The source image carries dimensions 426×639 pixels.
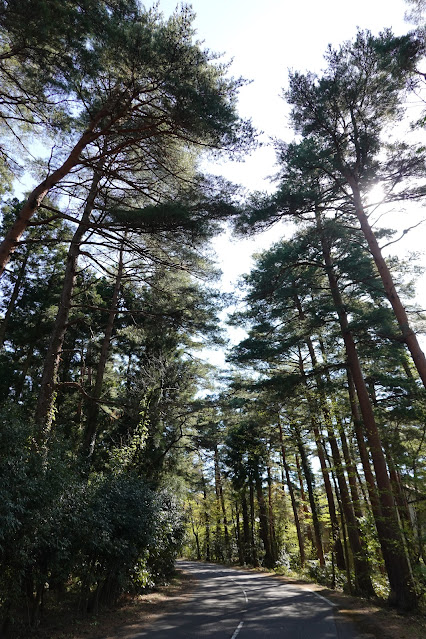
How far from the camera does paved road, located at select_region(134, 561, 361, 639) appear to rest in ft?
22.3

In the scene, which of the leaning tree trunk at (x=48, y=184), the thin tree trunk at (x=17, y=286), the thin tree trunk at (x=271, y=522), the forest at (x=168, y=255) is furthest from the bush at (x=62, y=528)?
the thin tree trunk at (x=271, y=522)

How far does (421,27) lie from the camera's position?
827 cm

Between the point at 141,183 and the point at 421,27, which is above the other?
the point at 421,27

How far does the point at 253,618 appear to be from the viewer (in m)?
8.25

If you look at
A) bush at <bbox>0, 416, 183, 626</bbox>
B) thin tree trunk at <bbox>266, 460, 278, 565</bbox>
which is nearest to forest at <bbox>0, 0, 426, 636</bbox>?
bush at <bbox>0, 416, 183, 626</bbox>

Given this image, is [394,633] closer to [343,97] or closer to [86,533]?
[86,533]

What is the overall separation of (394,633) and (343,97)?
12.1 meters

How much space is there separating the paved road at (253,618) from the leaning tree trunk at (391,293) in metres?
5.44

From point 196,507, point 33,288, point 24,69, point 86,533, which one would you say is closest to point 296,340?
point 86,533

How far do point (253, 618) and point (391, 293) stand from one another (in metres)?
8.20

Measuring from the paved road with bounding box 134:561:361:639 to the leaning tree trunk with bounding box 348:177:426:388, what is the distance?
544cm

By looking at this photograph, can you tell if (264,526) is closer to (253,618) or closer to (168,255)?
(253,618)

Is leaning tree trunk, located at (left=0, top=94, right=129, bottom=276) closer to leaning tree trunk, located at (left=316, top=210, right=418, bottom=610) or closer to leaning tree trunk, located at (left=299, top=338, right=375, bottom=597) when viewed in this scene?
leaning tree trunk, located at (left=316, top=210, right=418, bottom=610)

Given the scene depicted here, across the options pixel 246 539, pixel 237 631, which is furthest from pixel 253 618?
pixel 246 539
